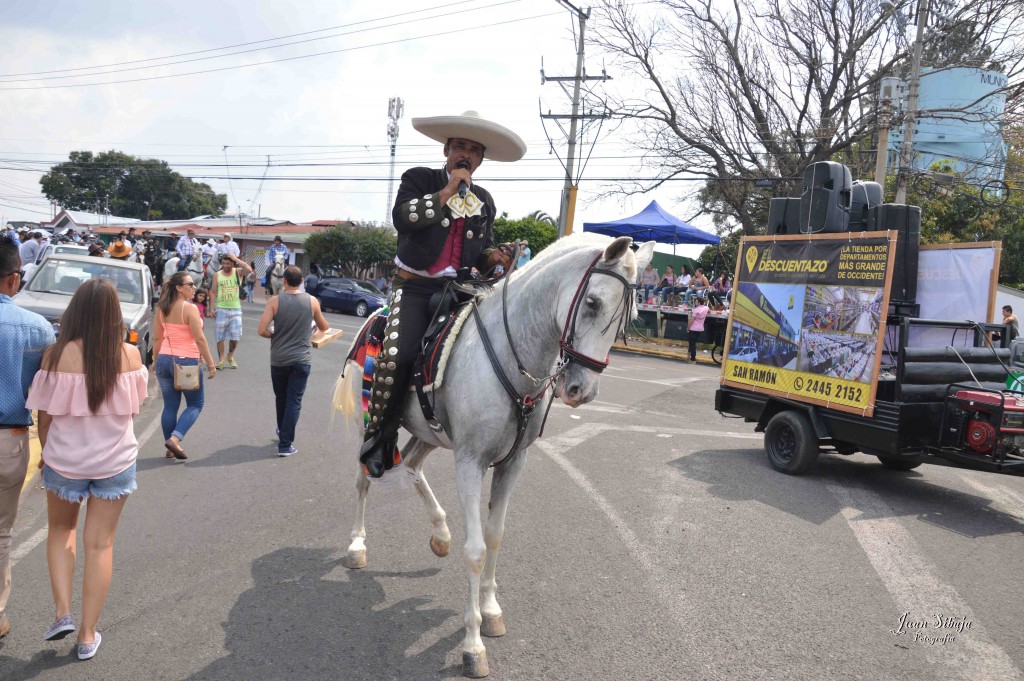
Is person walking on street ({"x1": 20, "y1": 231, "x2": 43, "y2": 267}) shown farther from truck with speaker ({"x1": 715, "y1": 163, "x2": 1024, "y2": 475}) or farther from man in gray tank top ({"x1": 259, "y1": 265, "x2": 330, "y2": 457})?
truck with speaker ({"x1": 715, "y1": 163, "x2": 1024, "y2": 475})

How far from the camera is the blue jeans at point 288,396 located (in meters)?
7.86

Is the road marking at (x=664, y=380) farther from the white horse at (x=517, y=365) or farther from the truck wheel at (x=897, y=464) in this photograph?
the white horse at (x=517, y=365)

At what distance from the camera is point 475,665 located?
3.59 meters

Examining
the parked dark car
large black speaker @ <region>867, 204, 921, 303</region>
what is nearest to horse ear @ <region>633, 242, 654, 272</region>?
large black speaker @ <region>867, 204, 921, 303</region>

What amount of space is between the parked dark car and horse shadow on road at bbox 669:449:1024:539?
22456mm

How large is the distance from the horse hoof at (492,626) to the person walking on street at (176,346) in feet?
15.3

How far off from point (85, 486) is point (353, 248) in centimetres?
3719

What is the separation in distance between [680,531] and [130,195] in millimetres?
87559

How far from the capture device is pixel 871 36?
23.8 m

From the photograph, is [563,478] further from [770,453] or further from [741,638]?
[741,638]

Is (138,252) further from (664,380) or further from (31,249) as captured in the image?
(664,380)

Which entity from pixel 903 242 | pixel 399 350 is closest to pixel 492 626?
pixel 399 350

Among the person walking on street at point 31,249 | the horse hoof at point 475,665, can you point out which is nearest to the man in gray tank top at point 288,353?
the horse hoof at point 475,665

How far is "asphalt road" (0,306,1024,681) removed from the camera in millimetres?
3764
